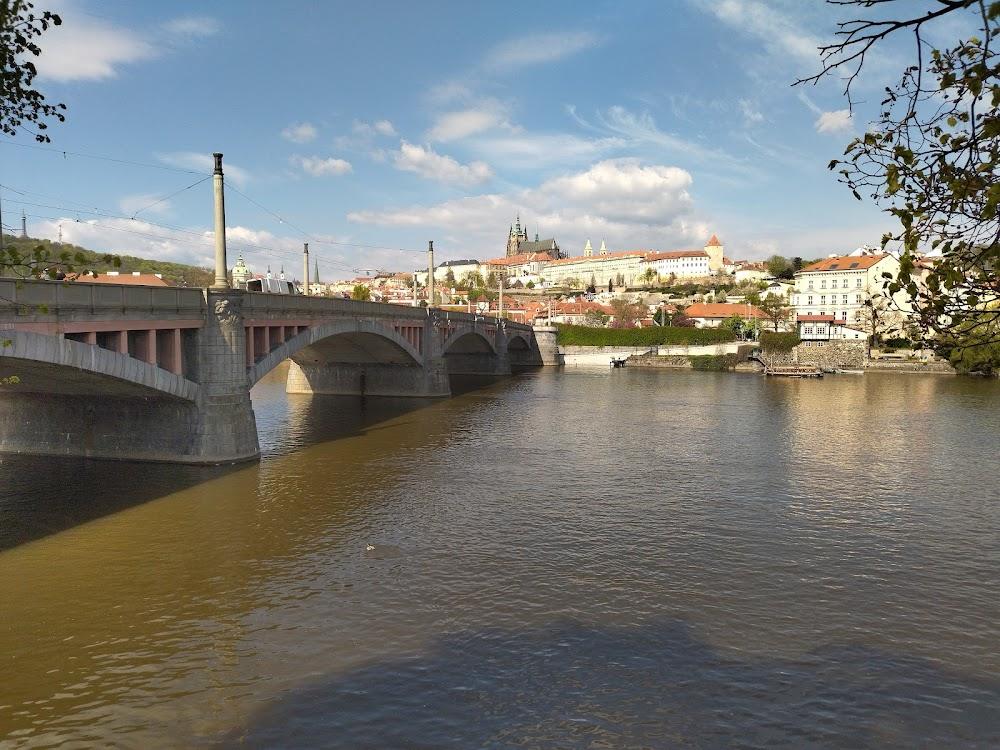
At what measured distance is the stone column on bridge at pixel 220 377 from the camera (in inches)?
1113

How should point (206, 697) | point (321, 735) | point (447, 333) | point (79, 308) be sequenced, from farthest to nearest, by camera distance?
1. point (447, 333)
2. point (79, 308)
3. point (206, 697)
4. point (321, 735)

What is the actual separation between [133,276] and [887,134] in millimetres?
66747

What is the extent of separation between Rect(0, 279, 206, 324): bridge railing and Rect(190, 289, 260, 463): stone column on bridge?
720 millimetres

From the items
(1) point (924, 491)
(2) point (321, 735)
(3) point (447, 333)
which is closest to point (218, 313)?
(2) point (321, 735)

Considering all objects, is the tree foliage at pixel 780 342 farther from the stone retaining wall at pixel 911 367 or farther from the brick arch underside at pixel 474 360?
the brick arch underside at pixel 474 360

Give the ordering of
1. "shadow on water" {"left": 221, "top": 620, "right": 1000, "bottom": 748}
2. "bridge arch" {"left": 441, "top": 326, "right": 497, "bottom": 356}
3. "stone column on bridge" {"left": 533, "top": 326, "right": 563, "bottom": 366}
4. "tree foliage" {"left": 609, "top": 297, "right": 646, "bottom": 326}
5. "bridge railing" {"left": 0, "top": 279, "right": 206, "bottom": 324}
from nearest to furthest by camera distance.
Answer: "shadow on water" {"left": 221, "top": 620, "right": 1000, "bottom": 748}, "bridge railing" {"left": 0, "top": 279, "right": 206, "bottom": 324}, "bridge arch" {"left": 441, "top": 326, "right": 497, "bottom": 356}, "stone column on bridge" {"left": 533, "top": 326, "right": 563, "bottom": 366}, "tree foliage" {"left": 609, "top": 297, "right": 646, "bottom": 326}

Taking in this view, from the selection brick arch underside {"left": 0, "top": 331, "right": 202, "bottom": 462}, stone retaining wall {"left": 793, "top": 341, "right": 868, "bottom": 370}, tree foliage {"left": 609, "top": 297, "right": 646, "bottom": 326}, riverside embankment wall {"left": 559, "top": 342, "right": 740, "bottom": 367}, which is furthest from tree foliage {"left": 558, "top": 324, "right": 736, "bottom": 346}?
brick arch underside {"left": 0, "top": 331, "right": 202, "bottom": 462}

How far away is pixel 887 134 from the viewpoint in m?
5.79

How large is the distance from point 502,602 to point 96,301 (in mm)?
16071

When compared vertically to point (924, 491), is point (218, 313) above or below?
above

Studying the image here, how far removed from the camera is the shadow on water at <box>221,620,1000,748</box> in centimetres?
1116

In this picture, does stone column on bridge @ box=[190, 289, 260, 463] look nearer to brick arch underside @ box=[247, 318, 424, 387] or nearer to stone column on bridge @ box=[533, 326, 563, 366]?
brick arch underside @ box=[247, 318, 424, 387]

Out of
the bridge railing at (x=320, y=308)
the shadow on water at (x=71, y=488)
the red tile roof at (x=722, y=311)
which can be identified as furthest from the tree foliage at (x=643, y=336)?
the shadow on water at (x=71, y=488)

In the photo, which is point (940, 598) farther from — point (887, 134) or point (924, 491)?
point (887, 134)
